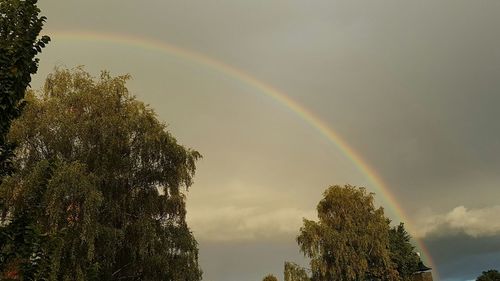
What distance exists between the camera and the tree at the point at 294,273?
136ft

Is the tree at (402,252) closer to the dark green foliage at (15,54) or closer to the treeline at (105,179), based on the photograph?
the treeline at (105,179)

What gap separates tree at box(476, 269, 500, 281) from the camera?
97.8m

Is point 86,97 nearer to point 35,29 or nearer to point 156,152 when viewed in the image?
point 156,152

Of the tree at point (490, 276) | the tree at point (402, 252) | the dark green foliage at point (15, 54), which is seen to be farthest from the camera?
the tree at point (490, 276)

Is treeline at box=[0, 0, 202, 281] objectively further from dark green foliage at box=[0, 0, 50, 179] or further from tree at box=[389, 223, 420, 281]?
tree at box=[389, 223, 420, 281]

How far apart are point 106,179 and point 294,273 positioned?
80.3 ft

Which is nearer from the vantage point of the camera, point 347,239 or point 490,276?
point 347,239

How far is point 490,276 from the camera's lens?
99.4 meters

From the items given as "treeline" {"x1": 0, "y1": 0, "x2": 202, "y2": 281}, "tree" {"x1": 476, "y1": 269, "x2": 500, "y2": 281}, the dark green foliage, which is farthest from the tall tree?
"tree" {"x1": 476, "y1": 269, "x2": 500, "y2": 281}

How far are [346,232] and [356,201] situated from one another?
3949 millimetres

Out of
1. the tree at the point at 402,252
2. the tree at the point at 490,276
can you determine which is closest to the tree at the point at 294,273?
the tree at the point at 402,252

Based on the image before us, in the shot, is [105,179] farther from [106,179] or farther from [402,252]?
[402,252]

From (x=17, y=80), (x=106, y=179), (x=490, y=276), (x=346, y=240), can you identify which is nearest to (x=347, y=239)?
(x=346, y=240)

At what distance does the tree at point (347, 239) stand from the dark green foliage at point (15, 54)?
3830 centimetres
